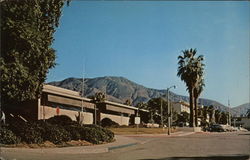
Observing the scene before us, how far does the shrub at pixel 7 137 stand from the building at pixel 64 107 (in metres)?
17.6

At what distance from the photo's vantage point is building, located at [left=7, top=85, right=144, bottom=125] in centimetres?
4662

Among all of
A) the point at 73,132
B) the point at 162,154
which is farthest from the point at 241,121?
the point at 162,154

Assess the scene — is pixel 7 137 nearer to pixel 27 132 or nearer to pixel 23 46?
pixel 27 132

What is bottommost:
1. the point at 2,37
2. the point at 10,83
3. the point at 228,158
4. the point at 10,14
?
the point at 228,158

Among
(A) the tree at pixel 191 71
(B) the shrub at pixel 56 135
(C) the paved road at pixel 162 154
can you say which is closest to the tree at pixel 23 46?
(B) the shrub at pixel 56 135

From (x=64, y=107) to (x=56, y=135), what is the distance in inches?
1564

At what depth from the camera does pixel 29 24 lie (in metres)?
15.7

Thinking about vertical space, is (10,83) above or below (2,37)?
below

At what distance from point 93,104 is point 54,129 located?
4900 centimetres

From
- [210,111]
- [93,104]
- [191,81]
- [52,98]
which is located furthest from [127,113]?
[210,111]

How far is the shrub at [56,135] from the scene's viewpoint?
17.9m

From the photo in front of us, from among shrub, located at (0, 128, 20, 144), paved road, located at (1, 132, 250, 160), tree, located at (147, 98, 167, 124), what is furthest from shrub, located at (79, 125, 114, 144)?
tree, located at (147, 98, 167, 124)

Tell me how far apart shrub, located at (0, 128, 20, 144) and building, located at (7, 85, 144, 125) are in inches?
695

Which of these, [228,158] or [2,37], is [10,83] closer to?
[2,37]
